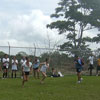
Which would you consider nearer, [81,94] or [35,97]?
[35,97]

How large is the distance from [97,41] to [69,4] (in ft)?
24.7

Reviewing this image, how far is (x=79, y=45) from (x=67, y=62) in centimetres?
1286

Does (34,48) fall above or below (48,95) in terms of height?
above

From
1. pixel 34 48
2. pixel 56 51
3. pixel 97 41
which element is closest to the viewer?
pixel 34 48

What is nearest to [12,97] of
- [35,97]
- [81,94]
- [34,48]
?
[35,97]

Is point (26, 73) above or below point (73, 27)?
below

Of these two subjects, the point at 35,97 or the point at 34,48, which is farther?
the point at 34,48

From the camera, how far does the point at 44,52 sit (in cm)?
2638

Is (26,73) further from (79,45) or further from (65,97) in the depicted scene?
(79,45)

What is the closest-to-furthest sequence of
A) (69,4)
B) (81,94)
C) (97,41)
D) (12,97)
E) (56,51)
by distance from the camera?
(12,97)
(81,94)
(56,51)
(97,41)
(69,4)

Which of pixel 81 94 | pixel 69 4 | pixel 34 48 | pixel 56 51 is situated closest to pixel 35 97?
pixel 81 94

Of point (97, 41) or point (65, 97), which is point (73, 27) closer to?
point (97, 41)

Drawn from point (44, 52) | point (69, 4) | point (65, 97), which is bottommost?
point (65, 97)

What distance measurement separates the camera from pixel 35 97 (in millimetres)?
11586
